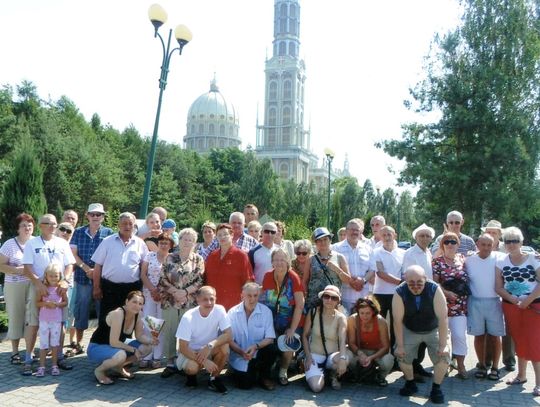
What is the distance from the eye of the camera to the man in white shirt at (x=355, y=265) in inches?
258

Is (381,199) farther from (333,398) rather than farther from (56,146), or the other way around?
(333,398)

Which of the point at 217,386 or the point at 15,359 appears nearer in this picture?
the point at 217,386

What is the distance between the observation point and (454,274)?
6395mm

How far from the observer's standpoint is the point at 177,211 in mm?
43844

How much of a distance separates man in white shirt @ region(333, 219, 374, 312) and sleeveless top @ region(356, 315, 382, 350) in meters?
0.54

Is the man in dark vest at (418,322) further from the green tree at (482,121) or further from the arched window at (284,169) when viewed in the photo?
the arched window at (284,169)

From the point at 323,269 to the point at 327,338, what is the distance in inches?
34.7

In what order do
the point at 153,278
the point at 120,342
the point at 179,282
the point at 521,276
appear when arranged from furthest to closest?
the point at 153,278
the point at 179,282
the point at 521,276
the point at 120,342

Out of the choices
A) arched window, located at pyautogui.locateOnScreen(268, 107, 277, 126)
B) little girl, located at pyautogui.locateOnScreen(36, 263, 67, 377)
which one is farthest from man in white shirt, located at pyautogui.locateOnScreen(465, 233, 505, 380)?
arched window, located at pyautogui.locateOnScreen(268, 107, 277, 126)

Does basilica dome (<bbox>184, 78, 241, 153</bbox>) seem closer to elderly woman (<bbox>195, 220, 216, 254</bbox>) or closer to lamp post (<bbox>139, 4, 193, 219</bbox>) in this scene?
lamp post (<bbox>139, 4, 193, 219</bbox>)

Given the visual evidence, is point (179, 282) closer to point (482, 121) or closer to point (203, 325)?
point (203, 325)

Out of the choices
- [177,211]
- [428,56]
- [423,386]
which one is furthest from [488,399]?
[177,211]

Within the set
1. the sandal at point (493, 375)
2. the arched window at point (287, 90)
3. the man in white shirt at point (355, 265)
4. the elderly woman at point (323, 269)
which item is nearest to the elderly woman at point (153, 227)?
the elderly woman at point (323, 269)

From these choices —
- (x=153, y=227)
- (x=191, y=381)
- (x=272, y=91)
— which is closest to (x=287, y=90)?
(x=272, y=91)
